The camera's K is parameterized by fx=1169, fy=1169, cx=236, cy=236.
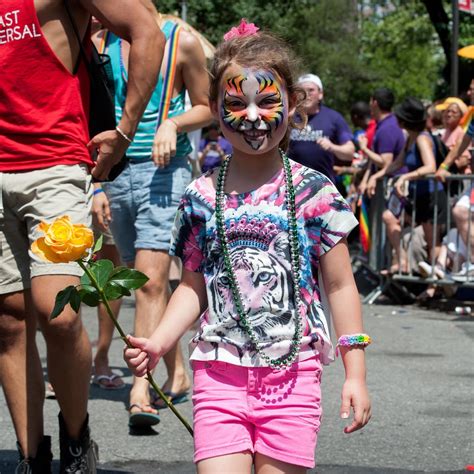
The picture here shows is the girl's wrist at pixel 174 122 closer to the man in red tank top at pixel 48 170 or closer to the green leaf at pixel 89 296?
the man in red tank top at pixel 48 170

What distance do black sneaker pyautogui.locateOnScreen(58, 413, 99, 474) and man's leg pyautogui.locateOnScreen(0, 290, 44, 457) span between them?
5.0 inches

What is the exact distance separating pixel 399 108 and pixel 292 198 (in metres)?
7.87

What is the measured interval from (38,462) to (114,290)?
1549mm

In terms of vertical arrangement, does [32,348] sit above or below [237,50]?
below

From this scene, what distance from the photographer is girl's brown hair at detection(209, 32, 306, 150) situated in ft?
11.5

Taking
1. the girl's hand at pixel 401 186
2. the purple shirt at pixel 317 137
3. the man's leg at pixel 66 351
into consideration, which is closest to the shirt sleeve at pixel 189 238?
the man's leg at pixel 66 351

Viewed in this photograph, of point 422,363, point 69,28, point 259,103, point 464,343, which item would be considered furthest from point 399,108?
point 259,103

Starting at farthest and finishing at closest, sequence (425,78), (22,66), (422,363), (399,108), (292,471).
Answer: (425,78) → (399,108) → (422,363) → (22,66) → (292,471)

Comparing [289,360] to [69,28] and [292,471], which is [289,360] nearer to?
[292,471]

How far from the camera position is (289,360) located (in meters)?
3.31

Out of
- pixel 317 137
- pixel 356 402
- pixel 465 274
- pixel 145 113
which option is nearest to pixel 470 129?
pixel 465 274

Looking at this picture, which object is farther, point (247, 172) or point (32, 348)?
point (32, 348)

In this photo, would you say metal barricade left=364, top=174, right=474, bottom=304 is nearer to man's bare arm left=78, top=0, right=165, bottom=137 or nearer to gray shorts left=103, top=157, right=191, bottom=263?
gray shorts left=103, top=157, right=191, bottom=263

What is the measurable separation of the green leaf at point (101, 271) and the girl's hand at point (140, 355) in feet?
0.54
